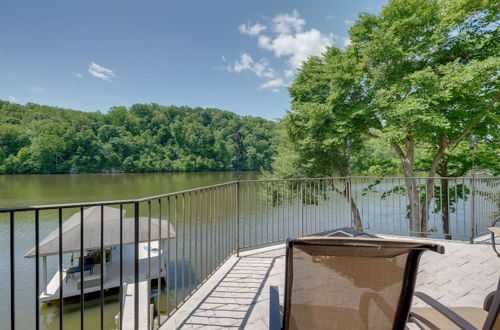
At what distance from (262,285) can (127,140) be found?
176ft

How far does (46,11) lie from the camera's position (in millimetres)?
24562

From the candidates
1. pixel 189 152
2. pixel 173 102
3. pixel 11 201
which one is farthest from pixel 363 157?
pixel 173 102

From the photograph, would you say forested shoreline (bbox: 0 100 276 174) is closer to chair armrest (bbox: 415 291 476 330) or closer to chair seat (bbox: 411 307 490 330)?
chair seat (bbox: 411 307 490 330)

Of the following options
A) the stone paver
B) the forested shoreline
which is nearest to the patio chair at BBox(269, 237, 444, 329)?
the stone paver

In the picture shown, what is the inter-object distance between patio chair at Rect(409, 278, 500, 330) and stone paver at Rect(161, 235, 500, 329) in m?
1.06

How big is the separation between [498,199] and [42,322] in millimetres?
11395

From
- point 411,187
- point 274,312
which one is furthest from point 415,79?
point 274,312

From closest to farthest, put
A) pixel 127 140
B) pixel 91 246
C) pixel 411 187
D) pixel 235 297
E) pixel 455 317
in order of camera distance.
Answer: pixel 455 317
pixel 235 297
pixel 91 246
pixel 411 187
pixel 127 140

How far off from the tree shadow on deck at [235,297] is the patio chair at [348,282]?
112 centimetres

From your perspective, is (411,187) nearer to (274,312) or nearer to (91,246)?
(274,312)

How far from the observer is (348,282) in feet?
3.33

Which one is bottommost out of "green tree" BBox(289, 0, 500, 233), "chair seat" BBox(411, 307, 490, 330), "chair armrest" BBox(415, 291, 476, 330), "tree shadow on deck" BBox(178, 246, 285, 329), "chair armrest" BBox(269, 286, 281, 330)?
"tree shadow on deck" BBox(178, 246, 285, 329)

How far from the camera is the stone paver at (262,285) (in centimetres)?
205

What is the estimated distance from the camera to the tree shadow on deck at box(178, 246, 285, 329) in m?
2.02
